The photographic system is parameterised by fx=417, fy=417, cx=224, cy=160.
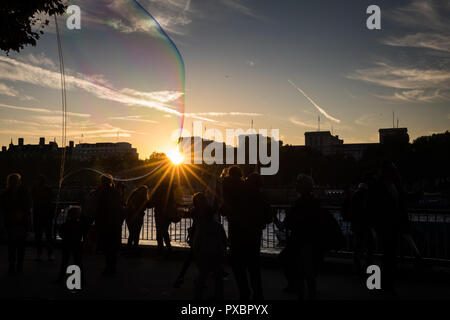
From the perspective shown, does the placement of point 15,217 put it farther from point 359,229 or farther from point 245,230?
point 359,229

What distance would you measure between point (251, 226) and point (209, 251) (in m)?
0.76

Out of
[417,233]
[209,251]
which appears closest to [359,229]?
[417,233]

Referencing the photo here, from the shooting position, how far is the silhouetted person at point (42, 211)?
10.5m

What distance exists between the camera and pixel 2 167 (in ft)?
358

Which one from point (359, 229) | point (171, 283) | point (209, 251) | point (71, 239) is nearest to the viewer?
point (209, 251)

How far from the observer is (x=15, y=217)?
8820 mm

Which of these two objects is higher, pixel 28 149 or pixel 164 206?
pixel 28 149

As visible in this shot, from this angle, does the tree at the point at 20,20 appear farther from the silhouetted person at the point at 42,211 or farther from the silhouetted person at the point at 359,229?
the silhouetted person at the point at 359,229

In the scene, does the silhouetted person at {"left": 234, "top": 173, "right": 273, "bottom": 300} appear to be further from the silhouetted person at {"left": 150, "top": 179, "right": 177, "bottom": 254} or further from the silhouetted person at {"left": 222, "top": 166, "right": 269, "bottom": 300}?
the silhouetted person at {"left": 150, "top": 179, "right": 177, "bottom": 254}

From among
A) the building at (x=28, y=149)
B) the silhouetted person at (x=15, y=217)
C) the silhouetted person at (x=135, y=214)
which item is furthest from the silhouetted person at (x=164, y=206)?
the building at (x=28, y=149)

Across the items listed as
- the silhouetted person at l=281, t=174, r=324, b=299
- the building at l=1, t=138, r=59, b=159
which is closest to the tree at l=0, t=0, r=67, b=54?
the silhouetted person at l=281, t=174, r=324, b=299

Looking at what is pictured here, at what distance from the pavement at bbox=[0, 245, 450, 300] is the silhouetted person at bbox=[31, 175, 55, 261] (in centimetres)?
59

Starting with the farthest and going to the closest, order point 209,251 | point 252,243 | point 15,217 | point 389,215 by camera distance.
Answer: point 15,217 → point 389,215 → point 209,251 → point 252,243
